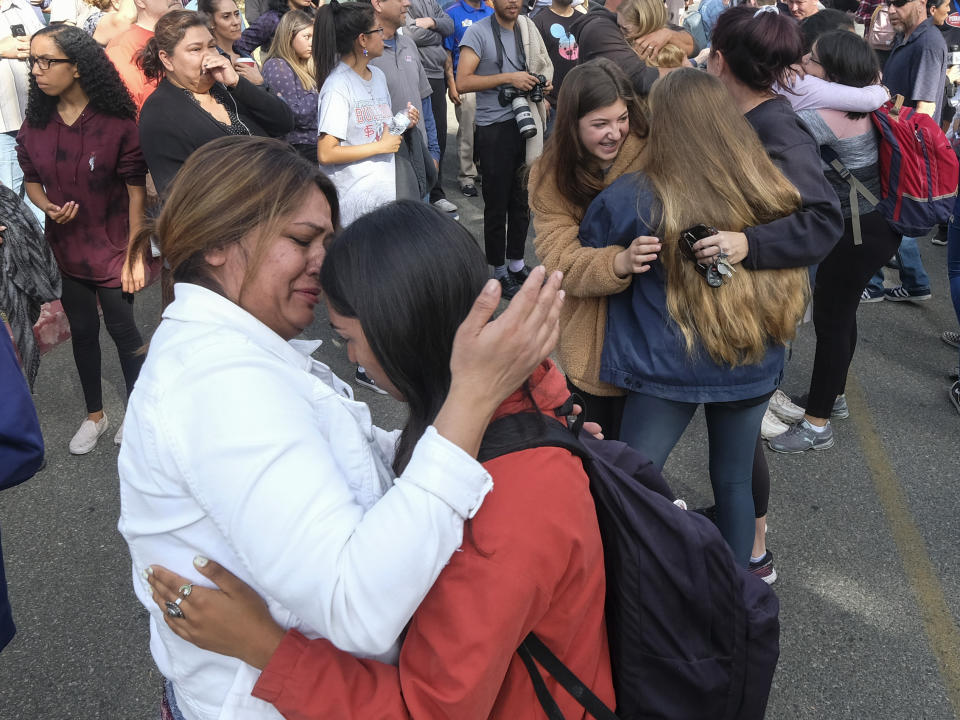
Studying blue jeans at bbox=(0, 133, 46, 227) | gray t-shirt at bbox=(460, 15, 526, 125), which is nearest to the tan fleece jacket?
gray t-shirt at bbox=(460, 15, 526, 125)

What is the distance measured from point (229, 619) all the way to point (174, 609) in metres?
0.11

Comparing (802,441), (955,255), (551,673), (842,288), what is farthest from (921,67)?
(551,673)

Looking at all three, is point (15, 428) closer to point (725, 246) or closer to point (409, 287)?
point (409, 287)

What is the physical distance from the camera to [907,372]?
4.66 meters

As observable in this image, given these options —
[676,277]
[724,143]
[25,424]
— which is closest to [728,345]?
[676,277]

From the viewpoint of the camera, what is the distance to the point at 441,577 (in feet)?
3.68

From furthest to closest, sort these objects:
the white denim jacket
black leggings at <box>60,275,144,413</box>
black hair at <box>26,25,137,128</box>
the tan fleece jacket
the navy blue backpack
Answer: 1. black leggings at <box>60,275,144,413</box>
2. black hair at <box>26,25,137,128</box>
3. the tan fleece jacket
4. the navy blue backpack
5. the white denim jacket

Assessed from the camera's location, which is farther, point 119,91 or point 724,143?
point 119,91

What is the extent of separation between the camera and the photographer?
5277mm

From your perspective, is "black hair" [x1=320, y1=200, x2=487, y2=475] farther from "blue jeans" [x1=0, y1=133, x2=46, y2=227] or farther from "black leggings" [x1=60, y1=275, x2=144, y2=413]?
"blue jeans" [x1=0, y1=133, x2=46, y2=227]

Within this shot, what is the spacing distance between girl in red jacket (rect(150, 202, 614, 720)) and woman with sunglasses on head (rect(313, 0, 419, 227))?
2819 mm

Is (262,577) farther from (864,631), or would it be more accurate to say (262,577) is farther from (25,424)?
(864,631)

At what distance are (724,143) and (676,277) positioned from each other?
0.39 metres

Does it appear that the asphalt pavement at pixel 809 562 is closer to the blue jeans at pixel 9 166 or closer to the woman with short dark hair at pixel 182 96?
the blue jeans at pixel 9 166
